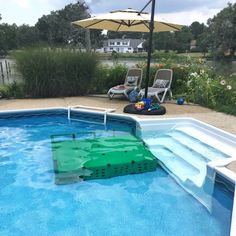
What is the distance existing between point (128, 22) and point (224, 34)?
31.0 metres

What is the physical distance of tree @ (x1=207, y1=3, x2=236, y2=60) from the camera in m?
36.1

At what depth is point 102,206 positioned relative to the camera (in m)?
3.70

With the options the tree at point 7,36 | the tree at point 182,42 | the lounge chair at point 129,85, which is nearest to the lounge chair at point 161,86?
the lounge chair at point 129,85

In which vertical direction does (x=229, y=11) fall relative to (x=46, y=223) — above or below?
above

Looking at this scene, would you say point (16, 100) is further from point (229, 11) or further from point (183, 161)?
point (229, 11)

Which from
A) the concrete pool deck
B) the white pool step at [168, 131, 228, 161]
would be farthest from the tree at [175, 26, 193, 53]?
the white pool step at [168, 131, 228, 161]

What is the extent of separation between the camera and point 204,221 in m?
3.33

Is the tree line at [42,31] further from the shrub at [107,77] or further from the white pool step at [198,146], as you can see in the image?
the white pool step at [198,146]

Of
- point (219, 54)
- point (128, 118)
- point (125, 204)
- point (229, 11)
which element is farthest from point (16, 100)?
point (229, 11)

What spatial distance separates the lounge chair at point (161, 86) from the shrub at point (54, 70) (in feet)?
7.47

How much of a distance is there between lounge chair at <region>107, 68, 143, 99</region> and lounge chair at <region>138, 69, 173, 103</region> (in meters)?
0.57

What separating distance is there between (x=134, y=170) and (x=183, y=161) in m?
0.87

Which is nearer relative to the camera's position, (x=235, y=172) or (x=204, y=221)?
(x=204, y=221)

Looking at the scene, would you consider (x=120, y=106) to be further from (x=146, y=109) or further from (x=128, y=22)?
(x=128, y=22)
